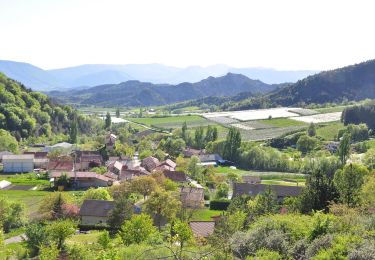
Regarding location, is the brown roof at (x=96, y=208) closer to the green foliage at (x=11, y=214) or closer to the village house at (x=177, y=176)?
the green foliage at (x=11, y=214)

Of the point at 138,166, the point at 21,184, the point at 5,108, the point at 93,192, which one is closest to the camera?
the point at 93,192

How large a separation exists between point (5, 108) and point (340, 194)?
8356cm

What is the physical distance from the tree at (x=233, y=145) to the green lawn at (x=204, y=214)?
34.5 metres

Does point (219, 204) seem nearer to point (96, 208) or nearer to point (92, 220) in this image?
point (96, 208)

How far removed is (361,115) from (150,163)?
68799 millimetres

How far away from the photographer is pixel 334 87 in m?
186

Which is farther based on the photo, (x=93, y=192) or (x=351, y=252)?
(x=93, y=192)

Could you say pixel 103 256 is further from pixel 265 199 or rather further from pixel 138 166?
pixel 138 166

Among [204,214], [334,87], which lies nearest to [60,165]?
[204,214]

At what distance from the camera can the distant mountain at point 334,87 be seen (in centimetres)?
18218

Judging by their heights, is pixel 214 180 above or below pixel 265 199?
below

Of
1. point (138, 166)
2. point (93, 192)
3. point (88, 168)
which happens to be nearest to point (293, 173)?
point (138, 166)

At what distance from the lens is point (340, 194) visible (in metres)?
31.2

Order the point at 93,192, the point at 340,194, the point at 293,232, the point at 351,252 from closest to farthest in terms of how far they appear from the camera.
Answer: the point at 351,252
the point at 293,232
the point at 340,194
the point at 93,192
